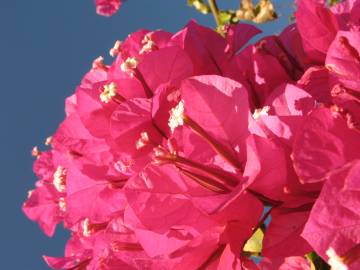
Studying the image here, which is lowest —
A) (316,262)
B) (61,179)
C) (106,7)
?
(316,262)

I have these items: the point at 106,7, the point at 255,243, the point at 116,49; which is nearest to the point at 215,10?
the point at 106,7

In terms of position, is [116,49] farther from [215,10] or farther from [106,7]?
[106,7]

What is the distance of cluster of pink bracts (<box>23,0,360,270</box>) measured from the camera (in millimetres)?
311

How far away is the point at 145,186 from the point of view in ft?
1.21

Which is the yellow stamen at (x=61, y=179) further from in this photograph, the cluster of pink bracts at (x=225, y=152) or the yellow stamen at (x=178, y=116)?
the yellow stamen at (x=178, y=116)

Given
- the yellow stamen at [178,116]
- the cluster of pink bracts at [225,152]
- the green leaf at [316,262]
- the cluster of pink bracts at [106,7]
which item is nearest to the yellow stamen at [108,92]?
the cluster of pink bracts at [225,152]

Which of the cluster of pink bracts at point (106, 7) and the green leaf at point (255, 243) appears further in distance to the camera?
the cluster of pink bracts at point (106, 7)

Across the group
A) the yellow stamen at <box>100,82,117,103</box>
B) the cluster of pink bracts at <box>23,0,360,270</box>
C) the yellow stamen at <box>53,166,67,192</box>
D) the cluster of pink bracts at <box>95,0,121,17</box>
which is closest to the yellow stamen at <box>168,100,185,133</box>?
the cluster of pink bracts at <box>23,0,360,270</box>

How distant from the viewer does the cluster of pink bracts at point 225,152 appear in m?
0.31

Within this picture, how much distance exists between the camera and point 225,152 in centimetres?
36

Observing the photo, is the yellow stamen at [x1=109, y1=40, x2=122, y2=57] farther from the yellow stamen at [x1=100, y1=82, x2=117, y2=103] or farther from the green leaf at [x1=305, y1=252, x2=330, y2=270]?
the green leaf at [x1=305, y1=252, x2=330, y2=270]

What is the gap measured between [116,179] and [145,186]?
112 millimetres

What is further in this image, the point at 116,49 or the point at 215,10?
the point at 215,10

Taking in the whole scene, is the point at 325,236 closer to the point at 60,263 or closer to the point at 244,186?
the point at 244,186
